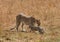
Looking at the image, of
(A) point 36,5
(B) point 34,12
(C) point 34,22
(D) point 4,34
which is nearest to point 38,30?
(C) point 34,22

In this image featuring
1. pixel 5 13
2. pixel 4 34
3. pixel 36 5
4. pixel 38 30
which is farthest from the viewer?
pixel 36 5

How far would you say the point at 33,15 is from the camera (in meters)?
15.8

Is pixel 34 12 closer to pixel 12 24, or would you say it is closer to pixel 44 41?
pixel 12 24

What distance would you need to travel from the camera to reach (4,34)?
37.2 ft

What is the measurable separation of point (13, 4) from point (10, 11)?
2471 millimetres

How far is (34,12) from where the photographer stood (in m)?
16.5

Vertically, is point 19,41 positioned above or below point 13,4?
below

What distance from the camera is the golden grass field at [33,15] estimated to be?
1070 centimetres

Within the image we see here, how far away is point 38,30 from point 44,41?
8.34ft

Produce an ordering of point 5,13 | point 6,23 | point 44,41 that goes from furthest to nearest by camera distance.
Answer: point 5,13
point 6,23
point 44,41

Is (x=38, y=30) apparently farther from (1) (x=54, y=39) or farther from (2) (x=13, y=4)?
(2) (x=13, y=4)

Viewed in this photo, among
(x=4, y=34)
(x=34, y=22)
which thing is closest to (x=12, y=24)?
(x=34, y=22)

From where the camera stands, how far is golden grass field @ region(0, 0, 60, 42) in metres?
10.7

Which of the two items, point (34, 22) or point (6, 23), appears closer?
point (34, 22)
